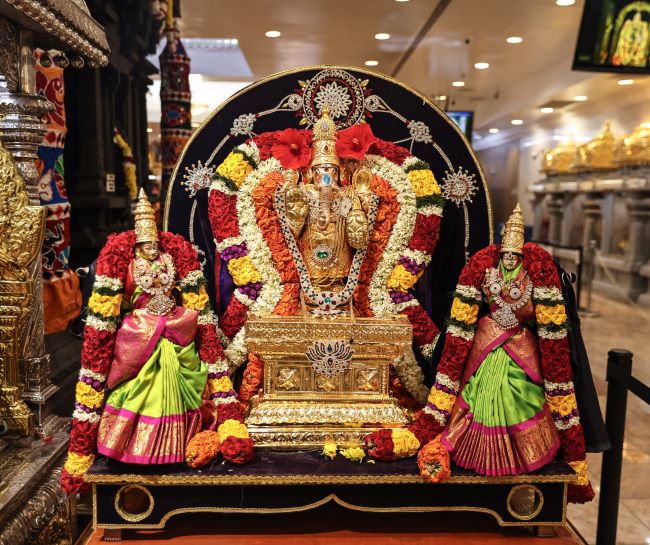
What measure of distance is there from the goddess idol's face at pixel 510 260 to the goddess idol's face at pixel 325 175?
1007 mm

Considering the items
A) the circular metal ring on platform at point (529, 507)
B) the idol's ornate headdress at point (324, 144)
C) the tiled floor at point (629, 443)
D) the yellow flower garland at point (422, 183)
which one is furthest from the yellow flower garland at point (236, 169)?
the tiled floor at point (629, 443)

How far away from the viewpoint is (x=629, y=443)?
5.02 m

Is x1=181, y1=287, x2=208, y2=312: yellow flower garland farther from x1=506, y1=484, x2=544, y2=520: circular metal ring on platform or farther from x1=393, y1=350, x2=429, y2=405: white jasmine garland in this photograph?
x1=506, y1=484, x2=544, y2=520: circular metal ring on platform

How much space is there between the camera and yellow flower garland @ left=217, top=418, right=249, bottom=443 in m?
2.97

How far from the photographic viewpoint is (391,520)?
10.1ft

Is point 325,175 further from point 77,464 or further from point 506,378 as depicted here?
point 77,464

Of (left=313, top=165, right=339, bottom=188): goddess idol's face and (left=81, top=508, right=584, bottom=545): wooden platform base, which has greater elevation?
(left=313, top=165, right=339, bottom=188): goddess idol's face

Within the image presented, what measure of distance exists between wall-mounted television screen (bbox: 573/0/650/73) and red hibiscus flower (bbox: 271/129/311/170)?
3.89m

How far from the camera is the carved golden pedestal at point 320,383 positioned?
124 inches

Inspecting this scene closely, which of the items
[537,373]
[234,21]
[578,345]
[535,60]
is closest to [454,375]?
[537,373]

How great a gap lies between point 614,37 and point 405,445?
4.96 metres

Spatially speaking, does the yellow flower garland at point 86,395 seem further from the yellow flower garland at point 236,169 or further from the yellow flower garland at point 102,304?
the yellow flower garland at point 236,169

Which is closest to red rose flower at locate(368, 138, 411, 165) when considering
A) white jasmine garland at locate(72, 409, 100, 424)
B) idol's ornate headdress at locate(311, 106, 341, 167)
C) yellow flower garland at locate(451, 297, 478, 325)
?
idol's ornate headdress at locate(311, 106, 341, 167)

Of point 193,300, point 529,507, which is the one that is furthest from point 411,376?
point 193,300
